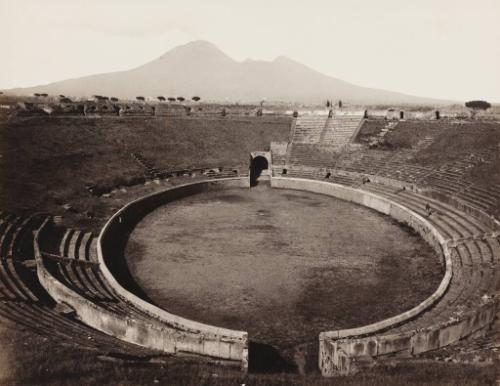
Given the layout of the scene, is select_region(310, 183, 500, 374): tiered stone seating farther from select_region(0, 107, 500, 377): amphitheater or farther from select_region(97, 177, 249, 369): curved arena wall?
select_region(97, 177, 249, 369): curved arena wall

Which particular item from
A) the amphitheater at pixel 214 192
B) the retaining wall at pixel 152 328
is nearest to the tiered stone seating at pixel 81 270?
the amphitheater at pixel 214 192

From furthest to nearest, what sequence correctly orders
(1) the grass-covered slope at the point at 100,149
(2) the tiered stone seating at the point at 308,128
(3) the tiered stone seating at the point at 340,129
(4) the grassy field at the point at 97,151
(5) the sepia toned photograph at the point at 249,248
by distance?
(2) the tiered stone seating at the point at 308,128
(3) the tiered stone seating at the point at 340,129
(1) the grass-covered slope at the point at 100,149
(4) the grassy field at the point at 97,151
(5) the sepia toned photograph at the point at 249,248

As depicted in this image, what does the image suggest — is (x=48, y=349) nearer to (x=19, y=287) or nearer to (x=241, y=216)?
(x=19, y=287)

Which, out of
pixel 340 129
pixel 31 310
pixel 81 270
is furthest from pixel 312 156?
pixel 31 310

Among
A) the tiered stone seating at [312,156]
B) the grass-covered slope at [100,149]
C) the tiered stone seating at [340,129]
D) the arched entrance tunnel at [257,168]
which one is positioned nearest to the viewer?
the grass-covered slope at [100,149]

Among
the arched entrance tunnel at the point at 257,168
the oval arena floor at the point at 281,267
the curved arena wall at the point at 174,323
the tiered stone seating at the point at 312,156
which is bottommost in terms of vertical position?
the oval arena floor at the point at 281,267

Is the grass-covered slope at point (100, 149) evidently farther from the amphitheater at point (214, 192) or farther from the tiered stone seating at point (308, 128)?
the tiered stone seating at point (308, 128)
